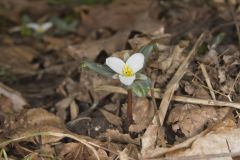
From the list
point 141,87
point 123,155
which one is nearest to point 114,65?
point 141,87

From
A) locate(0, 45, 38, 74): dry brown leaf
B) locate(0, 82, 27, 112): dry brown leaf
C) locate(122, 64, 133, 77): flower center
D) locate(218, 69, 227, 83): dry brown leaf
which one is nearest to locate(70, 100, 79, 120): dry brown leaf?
locate(0, 82, 27, 112): dry brown leaf

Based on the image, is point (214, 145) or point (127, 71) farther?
point (127, 71)

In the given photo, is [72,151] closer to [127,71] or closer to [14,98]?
[127,71]

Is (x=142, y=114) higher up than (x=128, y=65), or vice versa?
(x=128, y=65)

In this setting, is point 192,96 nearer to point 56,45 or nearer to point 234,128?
point 234,128

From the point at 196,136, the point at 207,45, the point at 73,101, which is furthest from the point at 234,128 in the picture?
the point at 73,101
